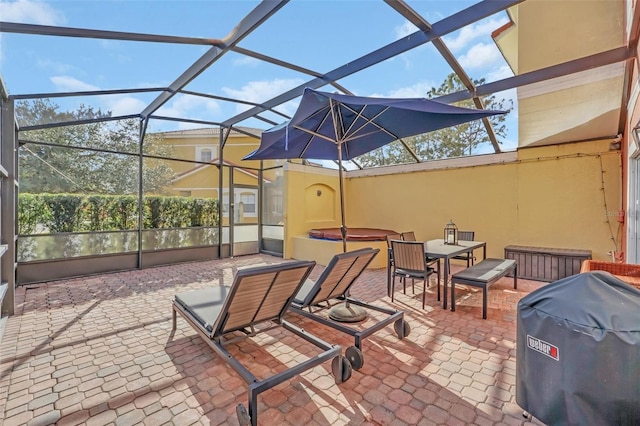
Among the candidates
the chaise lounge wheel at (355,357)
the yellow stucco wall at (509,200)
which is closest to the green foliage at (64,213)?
the yellow stucco wall at (509,200)

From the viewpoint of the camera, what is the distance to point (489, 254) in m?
6.97

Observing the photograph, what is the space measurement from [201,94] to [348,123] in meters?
3.30

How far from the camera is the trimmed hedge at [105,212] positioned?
555 centimetres

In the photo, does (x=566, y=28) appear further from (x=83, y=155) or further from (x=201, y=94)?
(x=83, y=155)

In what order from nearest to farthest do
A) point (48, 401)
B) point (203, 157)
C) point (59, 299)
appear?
point (48, 401) → point (59, 299) → point (203, 157)

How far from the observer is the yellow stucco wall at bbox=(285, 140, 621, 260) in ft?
18.5

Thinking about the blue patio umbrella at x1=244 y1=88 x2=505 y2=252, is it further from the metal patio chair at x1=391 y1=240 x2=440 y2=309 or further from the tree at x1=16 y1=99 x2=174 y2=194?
the tree at x1=16 y1=99 x2=174 y2=194

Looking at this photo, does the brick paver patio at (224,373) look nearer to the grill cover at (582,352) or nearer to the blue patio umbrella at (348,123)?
the grill cover at (582,352)

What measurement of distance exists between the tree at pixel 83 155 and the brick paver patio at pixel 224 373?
261 cm

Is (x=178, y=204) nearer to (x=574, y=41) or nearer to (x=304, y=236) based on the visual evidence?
(x=304, y=236)

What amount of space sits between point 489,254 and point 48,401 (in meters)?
7.85

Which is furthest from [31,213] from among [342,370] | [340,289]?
[342,370]

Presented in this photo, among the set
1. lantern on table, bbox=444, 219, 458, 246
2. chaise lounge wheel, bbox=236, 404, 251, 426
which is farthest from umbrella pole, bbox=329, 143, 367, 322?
lantern on table, bbox=444, 219, 458, 246

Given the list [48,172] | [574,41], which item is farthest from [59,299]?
[574,41]
